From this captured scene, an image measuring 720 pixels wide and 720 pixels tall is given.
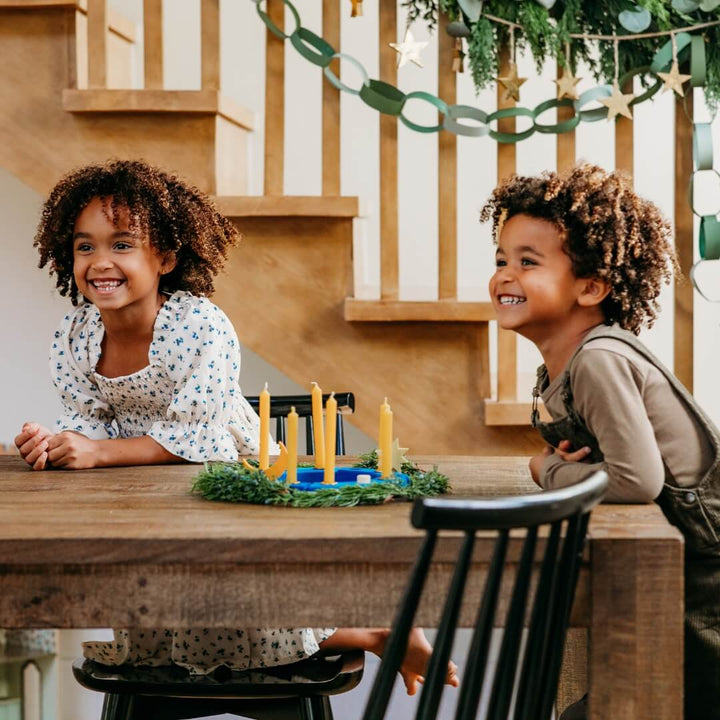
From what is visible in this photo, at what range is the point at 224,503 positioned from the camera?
1240 mm

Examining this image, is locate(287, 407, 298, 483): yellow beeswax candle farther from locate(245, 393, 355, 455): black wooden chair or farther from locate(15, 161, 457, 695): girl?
locate(245, 393, 355, 455): black wooden chair

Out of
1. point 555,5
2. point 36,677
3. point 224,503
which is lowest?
point 36,677

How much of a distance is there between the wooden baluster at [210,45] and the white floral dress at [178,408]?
81cm

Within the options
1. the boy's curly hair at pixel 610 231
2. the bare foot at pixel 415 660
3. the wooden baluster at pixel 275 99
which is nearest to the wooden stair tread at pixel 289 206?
the wooden baluster at pixel 275 99

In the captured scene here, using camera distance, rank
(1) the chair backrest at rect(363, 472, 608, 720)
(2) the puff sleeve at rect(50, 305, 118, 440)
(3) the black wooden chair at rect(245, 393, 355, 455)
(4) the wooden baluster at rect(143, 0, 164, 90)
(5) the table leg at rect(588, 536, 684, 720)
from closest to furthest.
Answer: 1. (1) the chair backrest at rect(363, 472, 608, 720)
2. (5) the table leg at rect(588, 536, 684, 720)
3. (2) the puff sleeve at rect(50, 305, 118, 440)
4. (3) the black wooden chair at rect(245, 393, 355, 455)
5. (4) the wooden baluster at rect(143, 0, 164, 90)

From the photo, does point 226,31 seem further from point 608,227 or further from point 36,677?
point 608,227

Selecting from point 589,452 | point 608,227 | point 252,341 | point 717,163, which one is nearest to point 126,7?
point 252,341

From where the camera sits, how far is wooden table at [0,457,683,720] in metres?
1.02

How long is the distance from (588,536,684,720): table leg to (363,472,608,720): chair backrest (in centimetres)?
8

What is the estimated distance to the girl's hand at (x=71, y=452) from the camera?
1.57 m

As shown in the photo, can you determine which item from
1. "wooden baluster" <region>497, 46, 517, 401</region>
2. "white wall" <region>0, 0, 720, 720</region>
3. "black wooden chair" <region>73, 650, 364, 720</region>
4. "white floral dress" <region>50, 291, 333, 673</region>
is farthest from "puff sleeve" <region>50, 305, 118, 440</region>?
"white wall" <region>0, 0, 720, 720</region>

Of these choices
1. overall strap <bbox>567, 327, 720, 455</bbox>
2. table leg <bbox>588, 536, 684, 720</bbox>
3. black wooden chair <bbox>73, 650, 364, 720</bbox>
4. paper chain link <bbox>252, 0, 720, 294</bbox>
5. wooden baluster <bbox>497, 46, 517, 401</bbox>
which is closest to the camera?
table leg <bbox>588, 536, 684, 720</bbox>

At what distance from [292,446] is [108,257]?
0.59 meters

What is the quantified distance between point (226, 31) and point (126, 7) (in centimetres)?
34
